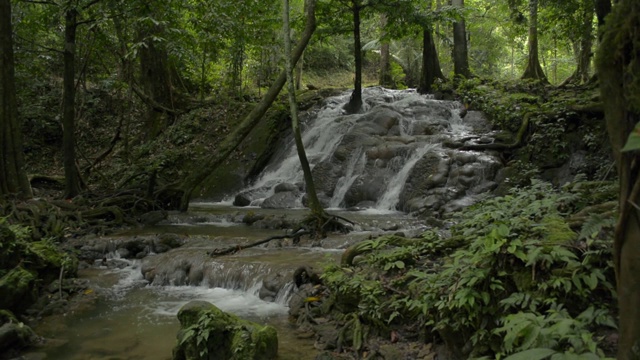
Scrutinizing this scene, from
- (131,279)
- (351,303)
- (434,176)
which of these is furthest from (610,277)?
(434,176)

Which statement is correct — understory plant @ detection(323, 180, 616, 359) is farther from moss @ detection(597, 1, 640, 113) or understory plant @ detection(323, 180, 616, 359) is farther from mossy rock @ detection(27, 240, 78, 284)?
mossy rock @ detection(27, 240, 78, 284)

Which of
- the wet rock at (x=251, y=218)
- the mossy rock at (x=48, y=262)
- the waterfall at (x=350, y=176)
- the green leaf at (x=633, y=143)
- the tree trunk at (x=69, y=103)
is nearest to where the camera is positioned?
the green leaf at (x=633, y=143)

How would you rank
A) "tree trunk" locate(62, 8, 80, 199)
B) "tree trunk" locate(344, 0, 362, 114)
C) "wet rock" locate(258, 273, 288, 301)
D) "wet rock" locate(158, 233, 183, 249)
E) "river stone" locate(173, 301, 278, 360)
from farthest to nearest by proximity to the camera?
"tree trunk" locate(344, 0, 362, 114)
"tree trunk" locate(62, 8, 80, 199)
"wet rock" locate(158, 233, 183, 249)
"wet rock" locate(258, 273, 288, 301)
"river stone" locate(173, 301, 278, 360)

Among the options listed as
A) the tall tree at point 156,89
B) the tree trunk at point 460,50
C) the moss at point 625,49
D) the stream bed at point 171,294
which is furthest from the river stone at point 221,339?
the tree trunk at point 460,50

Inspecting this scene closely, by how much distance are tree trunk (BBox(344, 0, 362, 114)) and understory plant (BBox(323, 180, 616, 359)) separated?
11.5 metres

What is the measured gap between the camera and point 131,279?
6.96m

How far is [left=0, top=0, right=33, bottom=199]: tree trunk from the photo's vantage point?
31.3 feet

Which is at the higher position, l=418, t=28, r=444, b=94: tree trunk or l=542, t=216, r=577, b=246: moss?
l=418, t=28, r=444, b=94: tree trunk

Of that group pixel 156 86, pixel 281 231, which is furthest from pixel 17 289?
pixel 156 86

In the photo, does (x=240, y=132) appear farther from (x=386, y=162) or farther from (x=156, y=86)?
(x=156, y=86)

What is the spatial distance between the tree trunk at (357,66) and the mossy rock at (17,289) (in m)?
12.0

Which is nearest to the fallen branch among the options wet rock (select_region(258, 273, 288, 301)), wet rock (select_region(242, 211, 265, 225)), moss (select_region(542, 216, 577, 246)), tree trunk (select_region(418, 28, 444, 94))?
wet rock (select_region(258, 273, 288, 301))

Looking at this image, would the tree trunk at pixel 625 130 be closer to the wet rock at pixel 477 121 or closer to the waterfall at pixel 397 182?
the waterfall at pixel 397 182

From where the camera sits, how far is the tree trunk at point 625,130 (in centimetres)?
205
